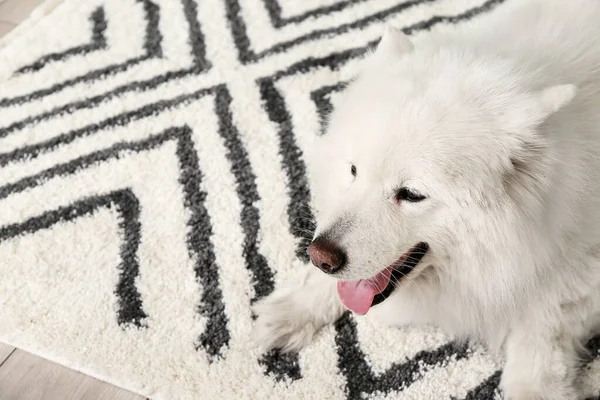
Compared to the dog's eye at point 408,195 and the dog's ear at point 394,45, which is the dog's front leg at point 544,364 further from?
the dog's ear at point 394,45

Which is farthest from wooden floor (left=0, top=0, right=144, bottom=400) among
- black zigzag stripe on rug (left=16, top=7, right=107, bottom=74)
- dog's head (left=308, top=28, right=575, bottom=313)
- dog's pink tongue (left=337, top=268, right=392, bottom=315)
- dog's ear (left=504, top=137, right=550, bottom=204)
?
black zigzag stripe on rug (left=16, top=7, right=107, bottom=74)

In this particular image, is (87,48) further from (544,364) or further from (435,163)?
(544,364)

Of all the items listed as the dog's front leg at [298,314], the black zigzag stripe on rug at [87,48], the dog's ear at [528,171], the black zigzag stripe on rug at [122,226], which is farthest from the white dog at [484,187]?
the black zigzag stripe on rug at [87,48]

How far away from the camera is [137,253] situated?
152 cm

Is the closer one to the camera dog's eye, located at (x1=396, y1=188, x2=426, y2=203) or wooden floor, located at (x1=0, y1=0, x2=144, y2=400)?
dog's eye, located at (x1=396, y1=188, x2=426, y2=203)

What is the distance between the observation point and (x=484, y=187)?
36.5 inches

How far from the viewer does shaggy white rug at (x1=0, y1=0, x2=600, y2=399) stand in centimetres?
130

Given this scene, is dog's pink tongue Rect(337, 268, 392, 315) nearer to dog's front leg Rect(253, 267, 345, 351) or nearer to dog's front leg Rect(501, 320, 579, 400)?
dog's front leg Rect(253, 267, 345, 351)

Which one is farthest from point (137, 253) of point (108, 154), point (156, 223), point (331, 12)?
point (331, 12)

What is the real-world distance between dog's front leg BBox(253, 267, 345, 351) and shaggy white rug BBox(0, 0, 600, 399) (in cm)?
3

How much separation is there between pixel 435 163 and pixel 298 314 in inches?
23.1

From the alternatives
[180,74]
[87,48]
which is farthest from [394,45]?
[87,48]

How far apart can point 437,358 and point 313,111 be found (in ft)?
2.84

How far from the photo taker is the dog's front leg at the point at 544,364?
117 cm
